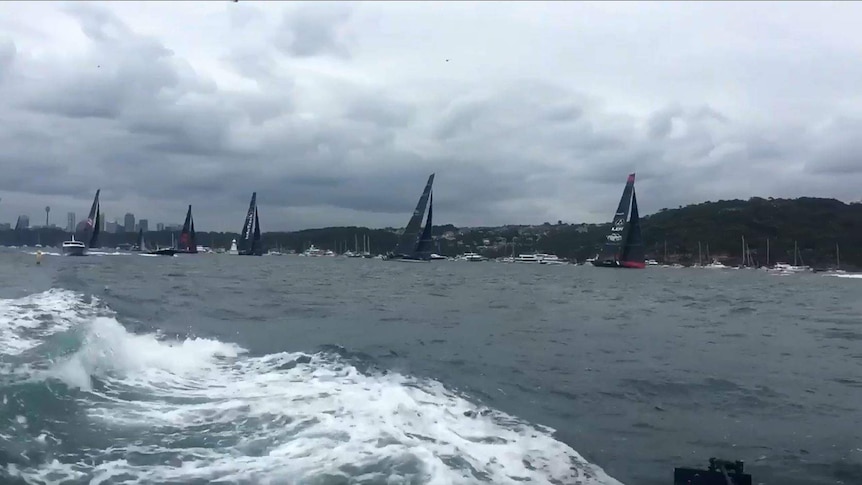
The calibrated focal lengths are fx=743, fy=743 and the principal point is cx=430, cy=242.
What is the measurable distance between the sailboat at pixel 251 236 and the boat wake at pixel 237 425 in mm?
130979

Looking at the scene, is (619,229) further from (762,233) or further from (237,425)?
(237,425)

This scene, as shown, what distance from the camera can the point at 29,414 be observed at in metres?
8.89

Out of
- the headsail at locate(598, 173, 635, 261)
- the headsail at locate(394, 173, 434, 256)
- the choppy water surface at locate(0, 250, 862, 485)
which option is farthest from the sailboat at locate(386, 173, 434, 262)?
the choppy water surface at locate(0, 250, 862, 485)

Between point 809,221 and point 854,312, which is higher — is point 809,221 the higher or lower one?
the higher one

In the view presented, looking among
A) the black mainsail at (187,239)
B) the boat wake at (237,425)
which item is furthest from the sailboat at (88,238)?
the boat wake at (237,425)

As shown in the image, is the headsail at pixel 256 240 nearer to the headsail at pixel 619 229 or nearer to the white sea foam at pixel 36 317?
the headsail at pixel 619 229

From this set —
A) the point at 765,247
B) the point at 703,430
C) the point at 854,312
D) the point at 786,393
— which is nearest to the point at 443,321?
the point at 786,393

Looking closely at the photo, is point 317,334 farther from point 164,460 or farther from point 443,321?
point 164,460

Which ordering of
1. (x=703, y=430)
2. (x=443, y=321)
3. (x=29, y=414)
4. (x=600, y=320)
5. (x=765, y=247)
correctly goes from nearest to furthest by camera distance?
1. (x=29, y=414)
2. (x=703, y=430)
3. (x=443, y=321)
4. (x=600, y=320)
5. (x=765, y=247)

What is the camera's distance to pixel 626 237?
342 ft

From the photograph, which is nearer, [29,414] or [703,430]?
[29,414]

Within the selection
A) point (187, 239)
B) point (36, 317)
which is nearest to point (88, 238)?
point (187, 239)

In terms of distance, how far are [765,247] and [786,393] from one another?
132355 mm

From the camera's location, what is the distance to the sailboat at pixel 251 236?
142 m
